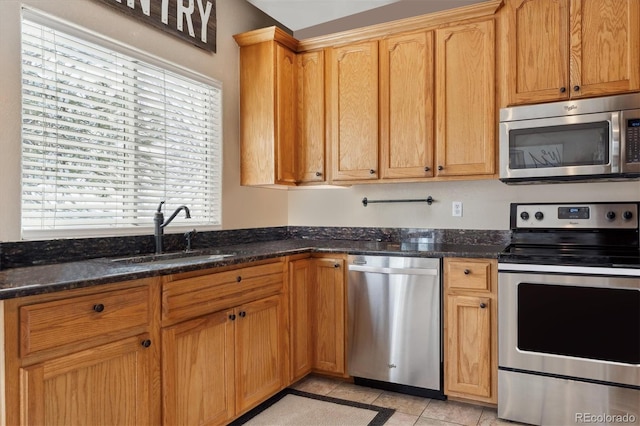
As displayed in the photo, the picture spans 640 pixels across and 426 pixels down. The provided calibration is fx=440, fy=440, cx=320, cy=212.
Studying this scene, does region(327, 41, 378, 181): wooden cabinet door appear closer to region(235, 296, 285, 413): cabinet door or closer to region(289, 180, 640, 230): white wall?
region(289, 180, 640, 230): white wall

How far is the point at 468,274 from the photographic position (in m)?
2.46

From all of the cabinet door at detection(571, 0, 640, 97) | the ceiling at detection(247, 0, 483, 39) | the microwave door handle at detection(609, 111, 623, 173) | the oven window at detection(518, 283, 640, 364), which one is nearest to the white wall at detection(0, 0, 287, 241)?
the ceiling at detection(247, 0, 483, 39)

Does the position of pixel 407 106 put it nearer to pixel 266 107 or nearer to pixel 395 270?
pixel 266 107

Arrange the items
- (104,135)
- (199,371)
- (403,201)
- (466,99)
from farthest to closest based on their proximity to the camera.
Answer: (403,201)
(466,99)
(104,135)
(199,371)

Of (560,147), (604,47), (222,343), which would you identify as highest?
(604,47)

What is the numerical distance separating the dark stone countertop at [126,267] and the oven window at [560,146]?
58cm

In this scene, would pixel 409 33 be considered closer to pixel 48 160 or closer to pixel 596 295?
pixel 596 295

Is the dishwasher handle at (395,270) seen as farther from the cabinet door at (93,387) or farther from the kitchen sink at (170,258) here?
the cabinet door at (93,387)

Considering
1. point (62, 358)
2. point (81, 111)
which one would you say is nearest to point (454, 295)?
point (62, 358)

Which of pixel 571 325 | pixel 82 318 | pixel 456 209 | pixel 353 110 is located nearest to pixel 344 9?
pixel 353 110

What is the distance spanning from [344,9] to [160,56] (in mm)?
1333

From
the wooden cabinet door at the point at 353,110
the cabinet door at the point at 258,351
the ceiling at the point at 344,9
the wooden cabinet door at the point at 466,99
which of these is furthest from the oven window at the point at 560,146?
the cabinet door at the point at 258,351

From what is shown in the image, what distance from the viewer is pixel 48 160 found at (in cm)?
201

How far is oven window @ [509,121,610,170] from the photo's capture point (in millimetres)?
2367
